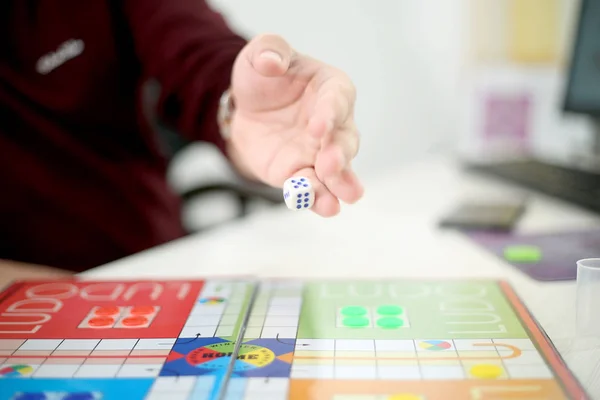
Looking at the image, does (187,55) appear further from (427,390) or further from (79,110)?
(427,390)

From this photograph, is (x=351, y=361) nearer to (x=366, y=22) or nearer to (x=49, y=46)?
(x=49, y=46)

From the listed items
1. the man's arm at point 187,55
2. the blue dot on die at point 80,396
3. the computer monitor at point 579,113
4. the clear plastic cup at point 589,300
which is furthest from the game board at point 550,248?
the blue dot on die at point 80,396

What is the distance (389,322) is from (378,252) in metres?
0.26

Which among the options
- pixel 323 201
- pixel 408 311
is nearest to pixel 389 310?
pixel 408 311

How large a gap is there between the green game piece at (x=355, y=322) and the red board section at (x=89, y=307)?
0.14m

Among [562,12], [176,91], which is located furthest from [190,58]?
[562,12]

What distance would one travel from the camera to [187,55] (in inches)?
33.7

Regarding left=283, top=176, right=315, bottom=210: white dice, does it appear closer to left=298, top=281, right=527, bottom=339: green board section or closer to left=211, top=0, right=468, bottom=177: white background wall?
left=298, top=281, right=527, bottom=339: green board section

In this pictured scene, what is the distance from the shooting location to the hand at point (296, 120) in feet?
1.76

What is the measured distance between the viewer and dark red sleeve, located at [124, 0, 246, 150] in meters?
0.78

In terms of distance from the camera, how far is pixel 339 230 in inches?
35.3

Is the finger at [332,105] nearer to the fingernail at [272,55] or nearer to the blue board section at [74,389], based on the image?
the fingernail at [272,55]

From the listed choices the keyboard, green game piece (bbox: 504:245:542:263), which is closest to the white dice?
green game piece (bbox: 504:245:542:263)

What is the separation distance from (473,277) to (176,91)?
49cm
